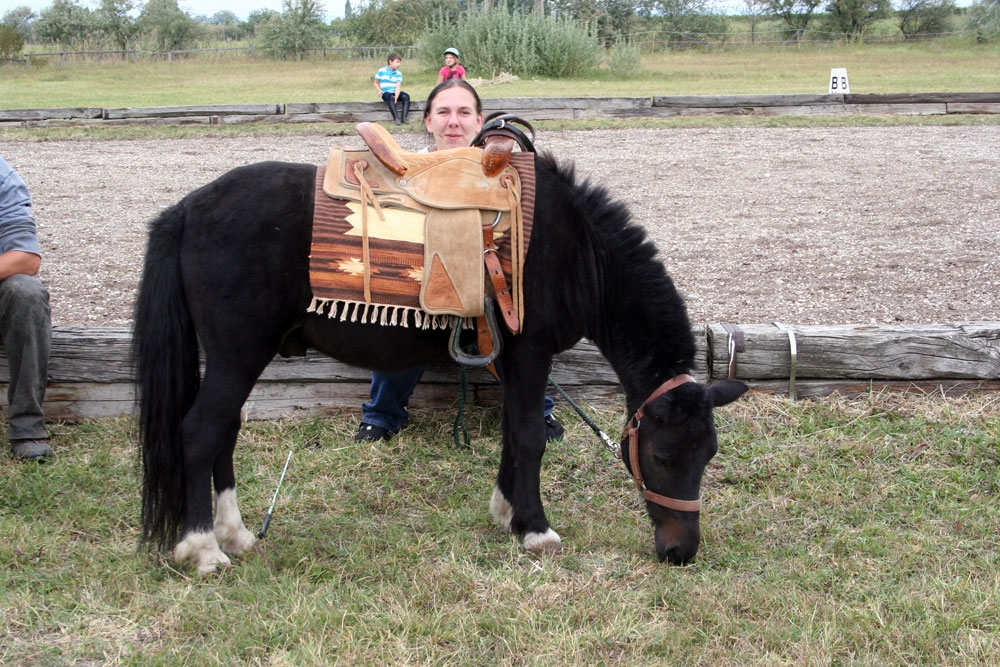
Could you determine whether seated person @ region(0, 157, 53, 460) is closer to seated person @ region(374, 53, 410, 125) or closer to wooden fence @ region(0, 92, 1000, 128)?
wooden fence @ region(0, 92, 1000, 128)

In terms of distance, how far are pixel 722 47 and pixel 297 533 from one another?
36540mm

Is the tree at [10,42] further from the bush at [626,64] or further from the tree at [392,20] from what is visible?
the bush at [626,64]

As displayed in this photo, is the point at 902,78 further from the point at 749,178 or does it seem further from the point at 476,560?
the point at 476,560

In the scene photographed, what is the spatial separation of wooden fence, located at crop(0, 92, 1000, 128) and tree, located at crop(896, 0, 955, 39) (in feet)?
81.0

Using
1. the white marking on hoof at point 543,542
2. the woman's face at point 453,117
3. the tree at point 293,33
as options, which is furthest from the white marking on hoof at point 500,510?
the tree at point 293,33

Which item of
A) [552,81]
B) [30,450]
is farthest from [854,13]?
[30,450]

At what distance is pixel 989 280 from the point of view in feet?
19.6

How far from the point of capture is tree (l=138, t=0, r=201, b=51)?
44562 millimetres

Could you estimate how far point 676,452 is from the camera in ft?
10.6

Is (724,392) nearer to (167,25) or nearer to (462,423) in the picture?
(462,423)

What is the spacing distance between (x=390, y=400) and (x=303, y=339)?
1.02 metres

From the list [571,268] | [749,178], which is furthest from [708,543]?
[749,178]

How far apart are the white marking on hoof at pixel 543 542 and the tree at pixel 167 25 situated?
4517 cm

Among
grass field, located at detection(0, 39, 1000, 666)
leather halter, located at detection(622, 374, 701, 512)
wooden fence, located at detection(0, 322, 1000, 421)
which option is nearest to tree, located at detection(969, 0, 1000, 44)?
wooden fence, located at detection(0, 322, 1000, 421)
